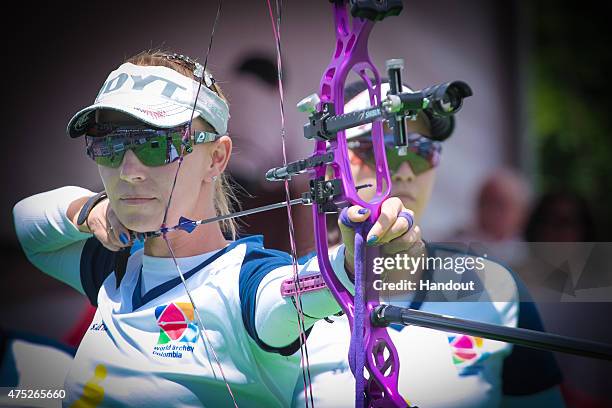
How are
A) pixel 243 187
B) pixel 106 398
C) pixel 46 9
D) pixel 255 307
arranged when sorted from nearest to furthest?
pixel 255 307 → pixel 106 398 → pixel 243 187 → pixel 46 9

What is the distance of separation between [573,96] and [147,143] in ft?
9.91

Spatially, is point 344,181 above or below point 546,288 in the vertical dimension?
above

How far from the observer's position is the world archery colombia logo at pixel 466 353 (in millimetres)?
1632

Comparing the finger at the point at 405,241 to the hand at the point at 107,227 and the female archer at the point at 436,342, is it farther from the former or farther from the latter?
the hand at the point at 107,227

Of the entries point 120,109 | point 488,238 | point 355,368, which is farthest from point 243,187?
point 488,238

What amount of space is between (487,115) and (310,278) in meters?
1.63

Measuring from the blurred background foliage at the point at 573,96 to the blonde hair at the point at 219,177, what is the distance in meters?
2.08

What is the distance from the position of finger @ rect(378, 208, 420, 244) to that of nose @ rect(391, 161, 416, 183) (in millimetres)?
543

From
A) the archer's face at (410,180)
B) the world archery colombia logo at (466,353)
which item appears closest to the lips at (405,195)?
the archer's face at (410,180)

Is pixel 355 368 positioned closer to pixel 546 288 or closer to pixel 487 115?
pixel 546 288

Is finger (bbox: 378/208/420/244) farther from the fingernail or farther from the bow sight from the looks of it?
the fingernail

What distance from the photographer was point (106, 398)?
1507 millimetres

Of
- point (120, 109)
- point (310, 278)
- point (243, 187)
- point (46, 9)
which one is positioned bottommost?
point (310, 278)

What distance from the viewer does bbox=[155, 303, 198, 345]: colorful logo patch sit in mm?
1454
